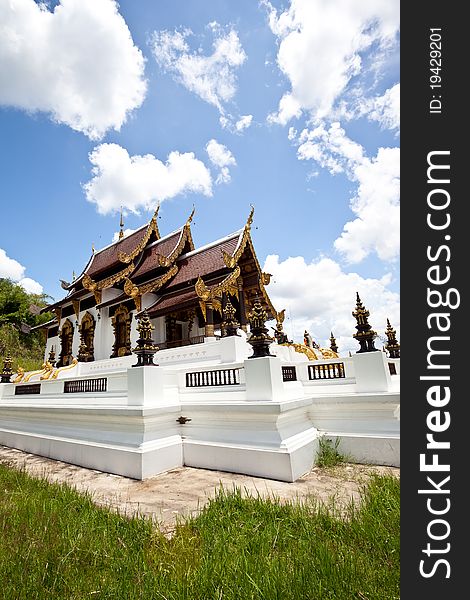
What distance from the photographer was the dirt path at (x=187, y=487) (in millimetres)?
3957

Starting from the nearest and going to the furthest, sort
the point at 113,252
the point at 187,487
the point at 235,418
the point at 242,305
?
the point at 187,487 < the point at 235,418 < the point at 242,305 < the point at 113,252

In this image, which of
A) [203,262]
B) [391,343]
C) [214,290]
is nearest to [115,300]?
[203,262]

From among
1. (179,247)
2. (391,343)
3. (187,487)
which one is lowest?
(187,487)

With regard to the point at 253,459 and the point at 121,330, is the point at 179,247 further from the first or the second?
the point at 253,459

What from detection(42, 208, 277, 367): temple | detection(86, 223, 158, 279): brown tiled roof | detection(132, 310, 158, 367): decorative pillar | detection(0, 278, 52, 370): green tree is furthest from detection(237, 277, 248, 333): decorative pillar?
detection(0, 278, 52, 370): green tree

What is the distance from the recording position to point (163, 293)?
13.2m

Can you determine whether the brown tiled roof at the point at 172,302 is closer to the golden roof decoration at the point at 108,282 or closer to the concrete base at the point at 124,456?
the golden roof decoration at the point at 108,282

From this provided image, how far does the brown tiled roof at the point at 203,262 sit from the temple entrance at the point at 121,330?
257cm

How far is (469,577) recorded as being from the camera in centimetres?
165

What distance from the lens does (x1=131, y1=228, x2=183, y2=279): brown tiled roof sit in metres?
14.3

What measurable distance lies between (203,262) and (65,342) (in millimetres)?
9362

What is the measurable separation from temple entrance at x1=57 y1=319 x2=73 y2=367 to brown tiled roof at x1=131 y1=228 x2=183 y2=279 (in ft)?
17.6

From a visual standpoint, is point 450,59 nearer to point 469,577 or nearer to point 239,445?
Answer: point 469,577

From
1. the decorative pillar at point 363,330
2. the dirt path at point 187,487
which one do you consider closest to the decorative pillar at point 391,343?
the decorative pillar at point 363,330
